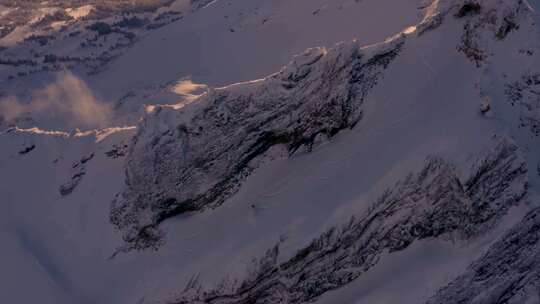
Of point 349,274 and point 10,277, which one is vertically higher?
point 10,277

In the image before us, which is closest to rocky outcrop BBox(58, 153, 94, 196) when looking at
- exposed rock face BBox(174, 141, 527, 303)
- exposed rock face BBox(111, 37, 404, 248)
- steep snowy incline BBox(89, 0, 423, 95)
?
exposed rock face BBox(111, 37, 404, 248)

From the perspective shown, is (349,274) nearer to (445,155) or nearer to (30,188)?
(445,155)

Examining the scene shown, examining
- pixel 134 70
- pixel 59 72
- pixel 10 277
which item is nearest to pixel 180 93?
pixel 10 277

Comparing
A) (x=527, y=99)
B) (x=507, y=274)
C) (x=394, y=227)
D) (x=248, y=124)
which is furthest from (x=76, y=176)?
(x=527, y=99)

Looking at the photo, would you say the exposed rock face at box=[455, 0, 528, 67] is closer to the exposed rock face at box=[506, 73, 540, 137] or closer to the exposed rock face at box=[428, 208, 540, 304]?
the exposed rock face at box=[506, 73, 540, 137]

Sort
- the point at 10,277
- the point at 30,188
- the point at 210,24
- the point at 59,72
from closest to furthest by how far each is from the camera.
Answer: the point at 10,277 → the point at 30,188 → the point at 210,24 → the point at 59,72

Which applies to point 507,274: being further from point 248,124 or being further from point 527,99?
point 248,124

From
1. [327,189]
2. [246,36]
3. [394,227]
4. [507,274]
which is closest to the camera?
[507,274]
